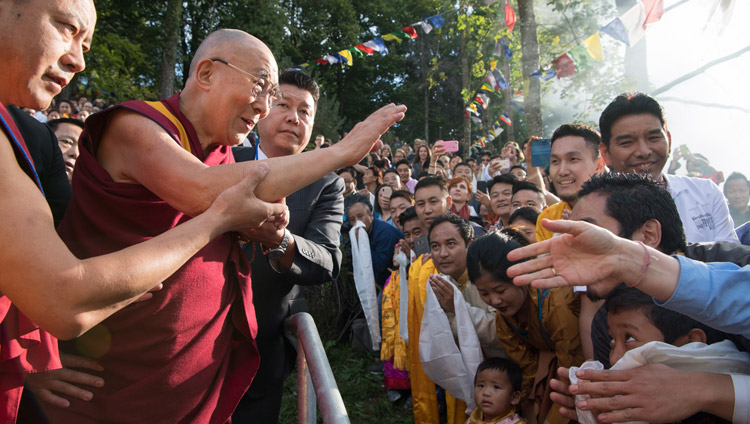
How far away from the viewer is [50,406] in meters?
1.36

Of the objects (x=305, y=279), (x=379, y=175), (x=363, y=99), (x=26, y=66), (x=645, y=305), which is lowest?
(x=645, y=305)

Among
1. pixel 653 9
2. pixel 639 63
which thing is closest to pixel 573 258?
pixel 653 9

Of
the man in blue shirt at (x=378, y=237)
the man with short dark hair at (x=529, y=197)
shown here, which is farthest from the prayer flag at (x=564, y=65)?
the man with short dark hair at (x=529, y=197)

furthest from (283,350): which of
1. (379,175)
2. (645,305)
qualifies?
(379,175)

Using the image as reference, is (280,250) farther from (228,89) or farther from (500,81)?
(500,81)

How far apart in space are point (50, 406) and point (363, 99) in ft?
85.3

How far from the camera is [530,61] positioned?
8328 mm

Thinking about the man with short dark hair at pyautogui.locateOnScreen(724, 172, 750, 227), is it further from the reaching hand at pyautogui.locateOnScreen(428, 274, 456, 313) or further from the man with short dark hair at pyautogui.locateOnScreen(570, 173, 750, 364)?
the man with short dark hair at pyautogui.locateOnScreen(570, 173, 750, 364)

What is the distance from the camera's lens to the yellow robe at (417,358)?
3.55 metres

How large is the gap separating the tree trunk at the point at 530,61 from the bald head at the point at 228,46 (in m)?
7.41

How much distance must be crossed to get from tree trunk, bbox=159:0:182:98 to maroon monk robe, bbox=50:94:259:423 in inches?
467

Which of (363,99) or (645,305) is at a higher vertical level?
(363,99)

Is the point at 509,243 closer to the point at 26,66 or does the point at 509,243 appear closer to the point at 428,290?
the point at 428,290

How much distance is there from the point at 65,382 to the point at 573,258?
150 centimetres
